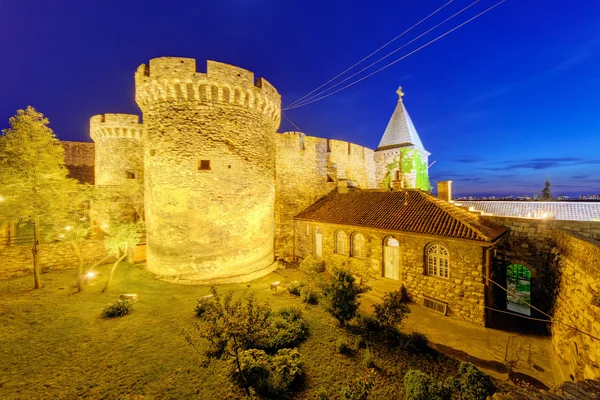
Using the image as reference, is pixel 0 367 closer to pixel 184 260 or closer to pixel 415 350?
pixel 184 260

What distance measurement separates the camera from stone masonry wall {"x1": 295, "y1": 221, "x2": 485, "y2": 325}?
9719mm

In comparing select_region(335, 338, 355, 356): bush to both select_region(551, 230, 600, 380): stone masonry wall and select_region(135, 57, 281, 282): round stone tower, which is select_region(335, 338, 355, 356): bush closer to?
select_region(551, 230, 600, 380): stone masonry wall

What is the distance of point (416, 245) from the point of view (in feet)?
36.6

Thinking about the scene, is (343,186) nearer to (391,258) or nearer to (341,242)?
(341,242)

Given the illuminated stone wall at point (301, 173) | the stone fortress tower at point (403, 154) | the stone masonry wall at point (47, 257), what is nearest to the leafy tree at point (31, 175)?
the stone masonry wall at point (47, 257)

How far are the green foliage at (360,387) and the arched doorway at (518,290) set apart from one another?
8.90 metres

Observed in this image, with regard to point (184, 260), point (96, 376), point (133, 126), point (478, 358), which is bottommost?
point (478, 358)

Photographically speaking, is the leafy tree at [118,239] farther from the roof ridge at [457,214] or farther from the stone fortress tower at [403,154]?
the stone fortress tower at [403,154]

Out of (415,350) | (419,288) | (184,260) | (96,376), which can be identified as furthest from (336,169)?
(96,376)

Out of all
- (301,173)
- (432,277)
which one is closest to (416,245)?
(432,277)

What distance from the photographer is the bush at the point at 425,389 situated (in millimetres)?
5293

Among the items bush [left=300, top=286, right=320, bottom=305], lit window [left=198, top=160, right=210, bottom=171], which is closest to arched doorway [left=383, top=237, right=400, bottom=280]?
bush [left=300, top=286, right=320, bottom=305]

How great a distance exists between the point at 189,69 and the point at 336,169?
13607mm

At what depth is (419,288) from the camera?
11203mm
